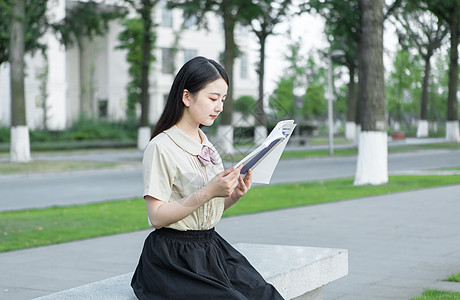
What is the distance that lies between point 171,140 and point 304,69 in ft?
199

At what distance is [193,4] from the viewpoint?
30594mm

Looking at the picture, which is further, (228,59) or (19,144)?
(228,59)

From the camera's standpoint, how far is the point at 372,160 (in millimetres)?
16188

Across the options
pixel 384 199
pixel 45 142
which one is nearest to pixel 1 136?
pixel 45 142

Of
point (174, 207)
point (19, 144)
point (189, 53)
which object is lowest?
point (19, 144)

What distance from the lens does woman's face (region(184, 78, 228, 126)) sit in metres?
3.37

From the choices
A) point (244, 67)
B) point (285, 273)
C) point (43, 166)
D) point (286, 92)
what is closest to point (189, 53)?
point (244, 67)

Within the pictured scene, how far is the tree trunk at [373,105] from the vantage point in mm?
16203

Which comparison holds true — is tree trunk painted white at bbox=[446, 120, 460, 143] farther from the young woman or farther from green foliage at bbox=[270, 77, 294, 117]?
the young woman

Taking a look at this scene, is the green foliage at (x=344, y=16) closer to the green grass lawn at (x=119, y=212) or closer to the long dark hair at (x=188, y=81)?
the green grass lawn at (x=119, y=212)

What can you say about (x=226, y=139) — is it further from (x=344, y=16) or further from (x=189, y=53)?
(x=189, y=53)

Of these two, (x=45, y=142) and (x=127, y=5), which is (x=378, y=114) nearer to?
(x=127, y=5)

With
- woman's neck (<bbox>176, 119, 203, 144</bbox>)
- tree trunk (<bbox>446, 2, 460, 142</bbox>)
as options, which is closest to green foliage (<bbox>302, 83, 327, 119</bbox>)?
tree trunk (<bbox>446, 2, 460, 142</bbox>)

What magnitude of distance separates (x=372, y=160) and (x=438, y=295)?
1074 centimetres
